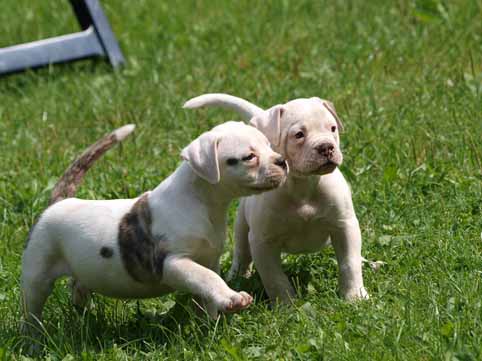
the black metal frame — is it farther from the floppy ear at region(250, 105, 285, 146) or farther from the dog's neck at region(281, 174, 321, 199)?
the dog's neck at region(281, 174, 321, 199)

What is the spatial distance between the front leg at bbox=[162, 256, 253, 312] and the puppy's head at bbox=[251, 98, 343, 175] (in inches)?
28.9

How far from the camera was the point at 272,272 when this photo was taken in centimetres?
516

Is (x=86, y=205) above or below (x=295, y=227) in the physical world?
above

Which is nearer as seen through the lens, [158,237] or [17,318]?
[158,237]

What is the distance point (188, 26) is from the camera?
33.3ft

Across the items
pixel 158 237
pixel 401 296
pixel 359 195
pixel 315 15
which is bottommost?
pixel 315 15

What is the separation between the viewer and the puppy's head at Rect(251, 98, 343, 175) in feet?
15.8

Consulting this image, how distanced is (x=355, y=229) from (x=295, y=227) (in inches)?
12.1

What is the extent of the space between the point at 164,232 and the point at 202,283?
0.37 m

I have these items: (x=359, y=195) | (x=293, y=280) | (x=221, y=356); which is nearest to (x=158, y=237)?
(x=221, y=356)

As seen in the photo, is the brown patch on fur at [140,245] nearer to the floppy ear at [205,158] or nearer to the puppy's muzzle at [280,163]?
the floppy ear at [205,158]

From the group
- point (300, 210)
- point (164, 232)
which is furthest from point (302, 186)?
point (164, 232)

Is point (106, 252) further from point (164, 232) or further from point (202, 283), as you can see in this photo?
point (202, 283)

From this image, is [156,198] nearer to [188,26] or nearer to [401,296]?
[401,296]
